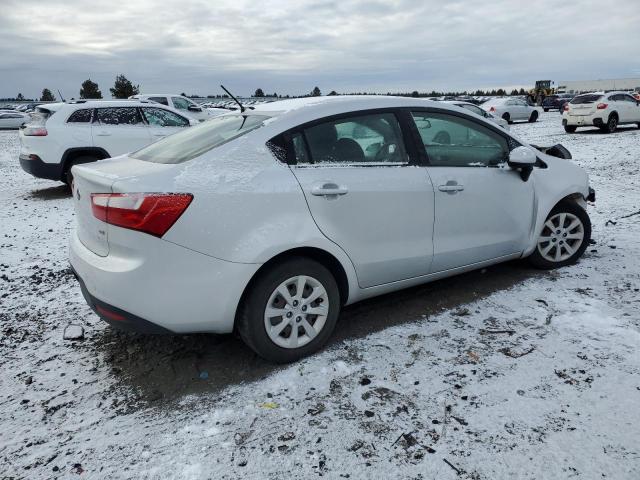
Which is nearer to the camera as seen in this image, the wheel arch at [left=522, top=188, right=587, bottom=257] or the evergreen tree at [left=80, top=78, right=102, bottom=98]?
the wheel arch at [left=522, top=188, right=587, bottom=257]

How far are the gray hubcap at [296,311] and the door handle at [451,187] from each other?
1.20 meters

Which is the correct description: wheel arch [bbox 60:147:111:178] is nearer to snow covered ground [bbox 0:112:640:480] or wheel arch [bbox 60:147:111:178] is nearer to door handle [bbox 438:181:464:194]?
snow covered ground [bbox 0:112:640:480]

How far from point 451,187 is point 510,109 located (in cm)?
2412

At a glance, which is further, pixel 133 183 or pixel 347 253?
pixel 347 253

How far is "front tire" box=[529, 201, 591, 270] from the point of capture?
4.59 metres

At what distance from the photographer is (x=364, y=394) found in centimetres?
284

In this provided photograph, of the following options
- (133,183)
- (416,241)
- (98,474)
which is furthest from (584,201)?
(98,474)

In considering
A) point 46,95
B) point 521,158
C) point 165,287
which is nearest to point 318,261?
point 165,287

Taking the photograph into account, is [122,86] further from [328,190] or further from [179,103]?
[328,190]

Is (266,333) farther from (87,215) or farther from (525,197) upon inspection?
(525,197)

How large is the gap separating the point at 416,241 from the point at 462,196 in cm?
54

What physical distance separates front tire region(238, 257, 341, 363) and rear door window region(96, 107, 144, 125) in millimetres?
7737

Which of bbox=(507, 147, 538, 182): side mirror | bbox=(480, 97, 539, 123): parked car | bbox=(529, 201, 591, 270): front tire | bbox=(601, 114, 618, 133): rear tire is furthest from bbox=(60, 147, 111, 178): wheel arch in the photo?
bbox=(480, 97, 539, 123): parked car

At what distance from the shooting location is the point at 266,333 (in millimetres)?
3006
